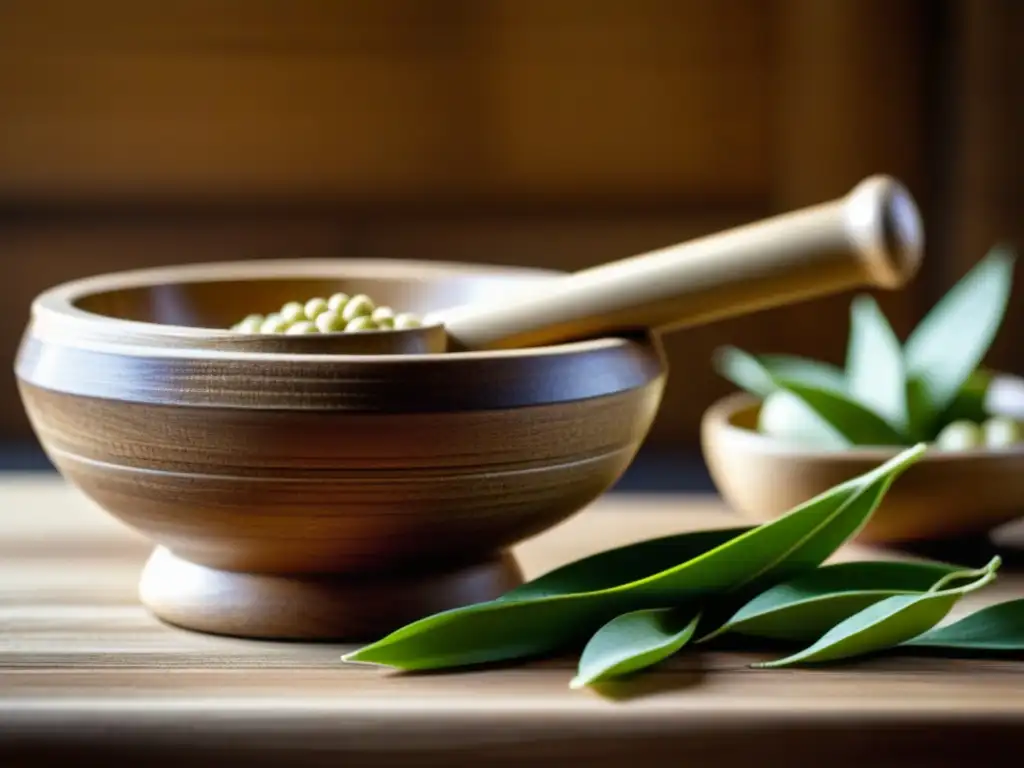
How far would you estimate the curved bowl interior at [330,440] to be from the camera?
0.63 metres

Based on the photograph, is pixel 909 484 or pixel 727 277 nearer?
pixel 727 277

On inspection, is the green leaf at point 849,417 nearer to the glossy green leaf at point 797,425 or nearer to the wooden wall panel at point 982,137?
→ the glossy green leaf at point 797,425

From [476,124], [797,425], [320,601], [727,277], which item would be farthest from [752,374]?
[476,124]

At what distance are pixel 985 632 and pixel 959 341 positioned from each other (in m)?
0.29

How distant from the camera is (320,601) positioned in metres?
0.69

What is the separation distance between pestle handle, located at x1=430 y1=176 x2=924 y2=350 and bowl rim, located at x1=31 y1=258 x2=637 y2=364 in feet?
0.05

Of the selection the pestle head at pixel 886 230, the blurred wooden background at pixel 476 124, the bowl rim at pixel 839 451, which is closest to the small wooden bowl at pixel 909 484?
the bowl rim at pixel 839 451

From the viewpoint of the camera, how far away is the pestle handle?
0.65 meters

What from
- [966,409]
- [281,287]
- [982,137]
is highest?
[982,137]

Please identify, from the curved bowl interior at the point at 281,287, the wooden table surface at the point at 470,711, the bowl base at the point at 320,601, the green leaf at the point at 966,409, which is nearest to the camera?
the wooden table surface at the point at 470,711

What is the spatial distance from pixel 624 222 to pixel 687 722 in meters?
1.01

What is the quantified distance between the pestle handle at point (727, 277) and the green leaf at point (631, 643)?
142mm

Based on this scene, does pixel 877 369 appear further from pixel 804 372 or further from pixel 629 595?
pixel 629 595

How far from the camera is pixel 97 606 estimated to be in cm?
76
